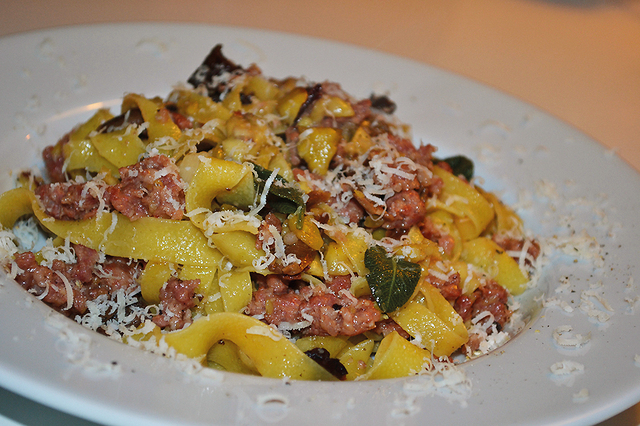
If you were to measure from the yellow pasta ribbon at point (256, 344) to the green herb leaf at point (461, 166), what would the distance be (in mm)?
2441

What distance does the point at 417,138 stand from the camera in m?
5.21

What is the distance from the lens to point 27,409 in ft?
9.13

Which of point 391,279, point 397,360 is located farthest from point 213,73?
point 397,360

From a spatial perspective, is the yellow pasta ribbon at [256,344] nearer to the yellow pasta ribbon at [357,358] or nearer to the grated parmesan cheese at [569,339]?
the yellow pasta ribbon at [357,358]

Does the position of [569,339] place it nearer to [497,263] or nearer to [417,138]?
[497,263]

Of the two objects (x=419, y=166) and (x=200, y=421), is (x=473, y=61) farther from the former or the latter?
(x=200, y=421)

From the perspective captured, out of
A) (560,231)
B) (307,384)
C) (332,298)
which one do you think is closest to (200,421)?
(307,384)

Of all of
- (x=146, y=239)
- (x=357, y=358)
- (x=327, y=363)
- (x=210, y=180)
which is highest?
(x=210, y=180)

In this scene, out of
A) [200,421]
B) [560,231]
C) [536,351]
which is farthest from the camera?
[560,231]

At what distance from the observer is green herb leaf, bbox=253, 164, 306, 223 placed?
3309mm

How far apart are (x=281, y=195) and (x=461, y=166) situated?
86.0 inches

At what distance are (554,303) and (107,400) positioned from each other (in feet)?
8.32

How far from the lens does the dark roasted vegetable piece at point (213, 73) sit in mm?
4500

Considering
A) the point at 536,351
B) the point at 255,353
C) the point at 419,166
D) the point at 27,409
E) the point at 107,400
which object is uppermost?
the point at 419,166
